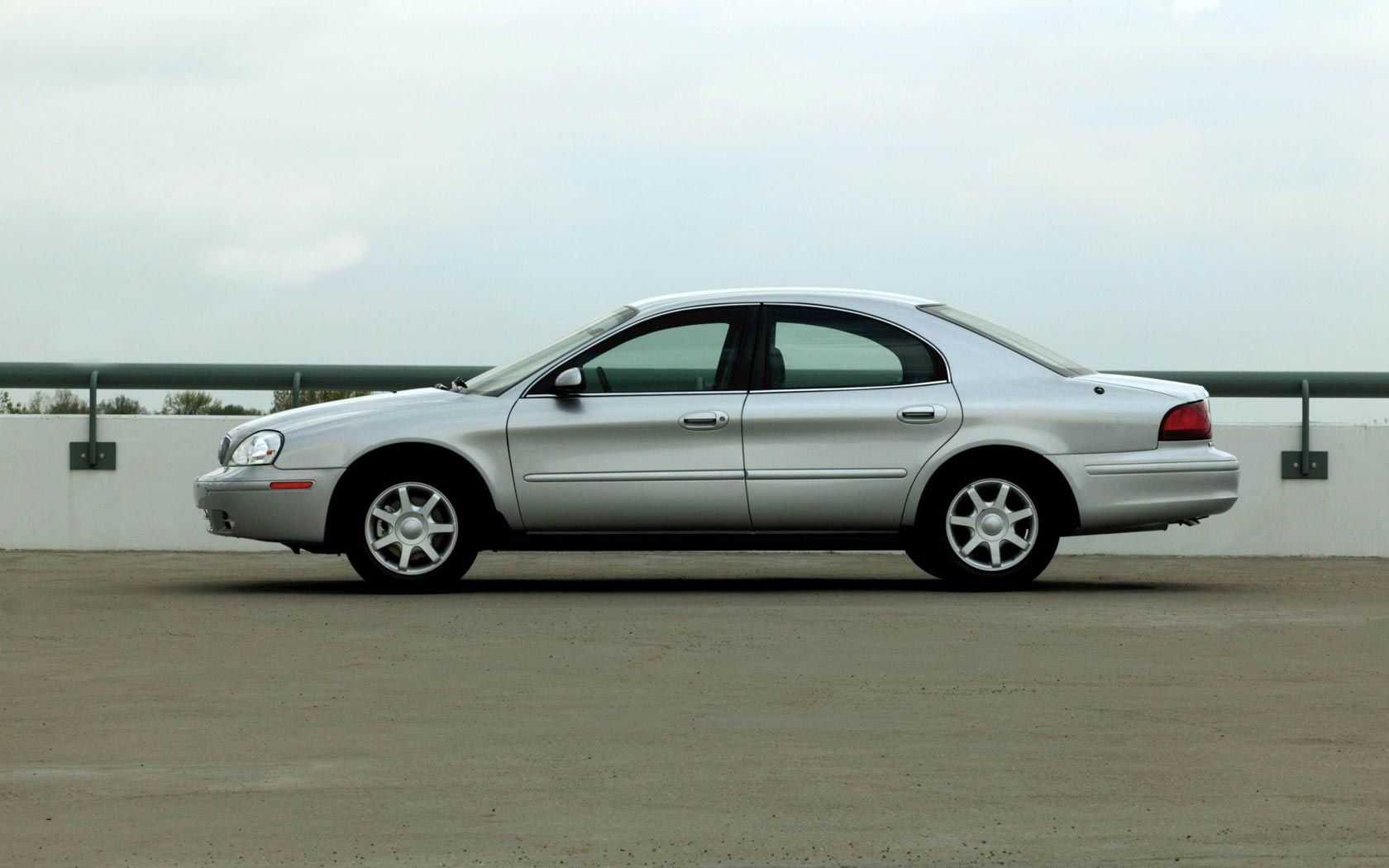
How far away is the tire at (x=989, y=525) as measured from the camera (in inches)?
410

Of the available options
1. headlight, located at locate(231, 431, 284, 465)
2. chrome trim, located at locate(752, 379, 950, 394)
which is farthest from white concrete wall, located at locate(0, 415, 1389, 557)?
chrome trim, located at locate(752, 379, 950, 394)

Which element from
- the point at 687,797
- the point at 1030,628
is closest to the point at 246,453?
the point at 1030,628

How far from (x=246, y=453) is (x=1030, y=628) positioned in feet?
14.2

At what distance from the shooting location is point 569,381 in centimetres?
1025

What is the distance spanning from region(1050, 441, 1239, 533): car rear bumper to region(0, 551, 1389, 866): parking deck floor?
467mm

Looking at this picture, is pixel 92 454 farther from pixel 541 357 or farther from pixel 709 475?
pixel 709 475

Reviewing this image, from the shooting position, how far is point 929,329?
10609 mm

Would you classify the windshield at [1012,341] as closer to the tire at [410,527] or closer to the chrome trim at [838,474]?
the chrome trim at [838,474]

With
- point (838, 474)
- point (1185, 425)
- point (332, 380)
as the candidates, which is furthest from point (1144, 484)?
point (332, 380)

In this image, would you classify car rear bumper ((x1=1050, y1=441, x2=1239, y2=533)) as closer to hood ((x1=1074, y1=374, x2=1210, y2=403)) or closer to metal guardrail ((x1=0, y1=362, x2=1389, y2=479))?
hood ((x1=1074, y1=374, x2=1210, y2=403))

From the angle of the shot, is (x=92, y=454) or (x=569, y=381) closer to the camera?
(x=569, y=381)

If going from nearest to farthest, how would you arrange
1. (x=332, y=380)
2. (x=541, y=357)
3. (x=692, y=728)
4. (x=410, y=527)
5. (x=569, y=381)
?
1. (x=692, y=728)
2. (x=569, y=381)
3. (x=410, y=527)
4. (x=541, y=357)
5. (x=332, y=380)

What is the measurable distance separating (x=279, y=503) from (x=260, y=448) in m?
0.33

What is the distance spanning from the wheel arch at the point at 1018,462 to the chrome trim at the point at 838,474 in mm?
187
